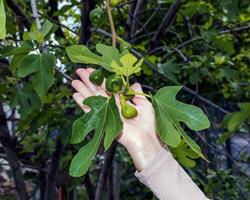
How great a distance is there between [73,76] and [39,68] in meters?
0.30

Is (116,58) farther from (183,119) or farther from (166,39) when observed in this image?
(166,39)

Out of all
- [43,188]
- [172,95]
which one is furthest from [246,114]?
[43,188]

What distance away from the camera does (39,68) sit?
4.19 feet

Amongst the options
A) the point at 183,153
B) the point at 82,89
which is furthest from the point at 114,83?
the point at 183,153

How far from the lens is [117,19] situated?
2770 mm

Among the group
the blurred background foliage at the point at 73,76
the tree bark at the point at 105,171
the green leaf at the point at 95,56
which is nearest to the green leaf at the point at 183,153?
the blurred background foliage at the point at 73,76

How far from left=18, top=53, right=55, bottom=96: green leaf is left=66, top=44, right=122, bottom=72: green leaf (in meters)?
0.36

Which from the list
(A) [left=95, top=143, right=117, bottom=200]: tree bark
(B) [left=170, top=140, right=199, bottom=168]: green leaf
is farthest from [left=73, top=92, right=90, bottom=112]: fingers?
(A) [left=95, top=143, right=117, bottom=200]: tree bark

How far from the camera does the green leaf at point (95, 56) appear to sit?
2.83ft

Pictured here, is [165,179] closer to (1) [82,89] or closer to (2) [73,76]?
(1) [82,89]

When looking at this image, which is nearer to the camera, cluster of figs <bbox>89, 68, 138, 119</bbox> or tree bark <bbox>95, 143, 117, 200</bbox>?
cluster of figs <bbox>89, 68, 138, 119</bbox>

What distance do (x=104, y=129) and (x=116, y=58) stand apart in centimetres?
14

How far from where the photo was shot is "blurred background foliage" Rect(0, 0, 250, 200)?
143 centimetres

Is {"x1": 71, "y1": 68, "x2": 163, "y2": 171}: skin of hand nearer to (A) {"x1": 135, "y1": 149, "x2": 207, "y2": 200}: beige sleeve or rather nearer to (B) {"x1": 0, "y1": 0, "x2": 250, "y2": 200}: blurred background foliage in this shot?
(A) {"x1": 135, "y1": 149, "x2": 207, "y2": 200}: beige sleeve
